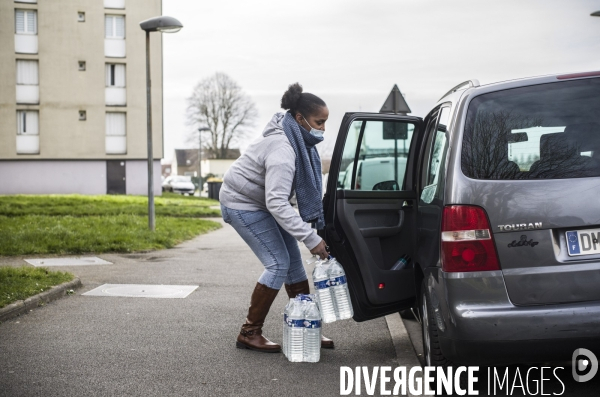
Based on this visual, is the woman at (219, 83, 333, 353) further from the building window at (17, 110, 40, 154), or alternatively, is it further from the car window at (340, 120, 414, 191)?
the building window at (17, 110, 40, 154)

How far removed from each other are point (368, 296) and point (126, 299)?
3.60 m

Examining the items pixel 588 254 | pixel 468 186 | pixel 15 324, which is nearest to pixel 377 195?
pixel 468 186

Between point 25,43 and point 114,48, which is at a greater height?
point 25,43

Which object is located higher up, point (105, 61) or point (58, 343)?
point (105, 61)

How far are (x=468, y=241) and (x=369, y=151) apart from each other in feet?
7.94

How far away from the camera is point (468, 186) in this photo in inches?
159

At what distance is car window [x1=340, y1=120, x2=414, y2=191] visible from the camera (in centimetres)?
560

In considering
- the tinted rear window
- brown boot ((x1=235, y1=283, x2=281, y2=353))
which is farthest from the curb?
the tinted rear window

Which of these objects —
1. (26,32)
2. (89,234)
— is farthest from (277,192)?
(26,32)

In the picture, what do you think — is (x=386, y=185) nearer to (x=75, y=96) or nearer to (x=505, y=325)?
(x=505, y=325)

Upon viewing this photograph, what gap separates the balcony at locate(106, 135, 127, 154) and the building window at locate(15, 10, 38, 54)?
6682mm

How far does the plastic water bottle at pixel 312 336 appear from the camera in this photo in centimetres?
533

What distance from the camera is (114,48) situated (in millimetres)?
46375

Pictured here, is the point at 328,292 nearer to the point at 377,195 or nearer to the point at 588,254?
the point at 377,195
